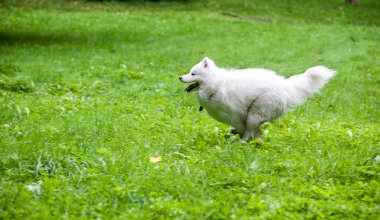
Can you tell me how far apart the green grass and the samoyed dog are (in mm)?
336

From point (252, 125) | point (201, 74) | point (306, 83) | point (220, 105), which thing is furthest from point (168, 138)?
point (306, 83)

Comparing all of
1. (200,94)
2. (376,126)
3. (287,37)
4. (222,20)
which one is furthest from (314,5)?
(200,94)

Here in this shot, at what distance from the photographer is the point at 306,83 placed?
6.83 metres

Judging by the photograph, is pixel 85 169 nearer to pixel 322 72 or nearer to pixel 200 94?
pixel 200 94

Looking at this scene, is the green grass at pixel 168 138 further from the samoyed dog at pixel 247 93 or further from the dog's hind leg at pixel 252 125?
the samoyed dog at pixel 247 93

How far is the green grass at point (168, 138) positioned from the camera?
15.5ft

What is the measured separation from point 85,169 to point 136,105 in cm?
333

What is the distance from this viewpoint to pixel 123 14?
2131 centimetres

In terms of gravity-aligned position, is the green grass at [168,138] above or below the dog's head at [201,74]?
below

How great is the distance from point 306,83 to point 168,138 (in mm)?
1920

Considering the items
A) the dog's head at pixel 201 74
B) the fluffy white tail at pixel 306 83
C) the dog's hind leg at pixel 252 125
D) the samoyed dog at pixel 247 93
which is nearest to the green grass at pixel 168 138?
the dog's hind leg at pixel 252 125

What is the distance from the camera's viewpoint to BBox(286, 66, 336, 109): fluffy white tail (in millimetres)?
6762

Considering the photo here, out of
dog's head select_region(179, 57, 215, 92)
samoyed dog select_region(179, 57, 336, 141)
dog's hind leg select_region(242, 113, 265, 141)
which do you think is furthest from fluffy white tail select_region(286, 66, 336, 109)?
dog's head select_region(179, 57, 215, 92)

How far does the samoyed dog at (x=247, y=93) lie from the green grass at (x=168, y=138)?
0.34 metres
